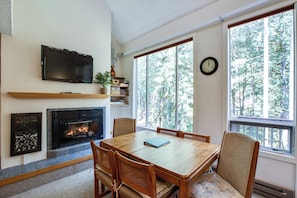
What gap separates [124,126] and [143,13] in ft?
8.10

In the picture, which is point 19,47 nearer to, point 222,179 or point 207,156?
point 207,156

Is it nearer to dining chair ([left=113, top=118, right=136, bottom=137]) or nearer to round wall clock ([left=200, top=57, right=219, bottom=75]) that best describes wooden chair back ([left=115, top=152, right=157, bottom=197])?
dining chair ([left=113, top=118, right=136, bottom=137])

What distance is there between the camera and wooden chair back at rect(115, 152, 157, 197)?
41.5 inches

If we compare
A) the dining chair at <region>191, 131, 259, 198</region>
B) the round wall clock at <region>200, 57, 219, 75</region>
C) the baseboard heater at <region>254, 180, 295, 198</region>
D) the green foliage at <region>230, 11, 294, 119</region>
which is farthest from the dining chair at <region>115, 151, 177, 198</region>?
the round wall clock at <region>200, 57, 219, 75</region>

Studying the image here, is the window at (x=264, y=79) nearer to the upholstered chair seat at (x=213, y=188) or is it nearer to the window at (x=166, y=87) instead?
the window at (x=166, y=87)

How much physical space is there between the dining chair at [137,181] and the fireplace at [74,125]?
1.97 meters

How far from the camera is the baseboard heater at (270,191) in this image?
1.91 meters

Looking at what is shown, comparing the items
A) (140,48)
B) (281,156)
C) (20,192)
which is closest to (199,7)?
(140,48)

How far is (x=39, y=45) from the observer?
259cm

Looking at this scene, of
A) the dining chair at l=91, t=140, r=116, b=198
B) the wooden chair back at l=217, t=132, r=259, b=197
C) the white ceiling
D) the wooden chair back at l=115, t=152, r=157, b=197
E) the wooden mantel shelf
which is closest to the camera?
the wooden chair back at l=115, t=152, r=157, b=197

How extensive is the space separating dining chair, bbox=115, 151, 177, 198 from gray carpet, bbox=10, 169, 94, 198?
1.03m

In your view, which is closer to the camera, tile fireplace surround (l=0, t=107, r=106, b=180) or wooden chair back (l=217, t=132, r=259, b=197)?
wooden chair back (l=217, t=132, r=259, b=197)

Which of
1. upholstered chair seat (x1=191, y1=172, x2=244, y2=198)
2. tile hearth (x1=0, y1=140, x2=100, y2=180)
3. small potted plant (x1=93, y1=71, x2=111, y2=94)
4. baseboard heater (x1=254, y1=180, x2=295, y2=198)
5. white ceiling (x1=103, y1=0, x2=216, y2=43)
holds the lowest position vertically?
baseboard heater (x1=254, y1=180, x2=295, y2=198)

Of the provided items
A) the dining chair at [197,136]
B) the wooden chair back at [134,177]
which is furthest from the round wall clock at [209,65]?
the wooden chair back at [134,177]
